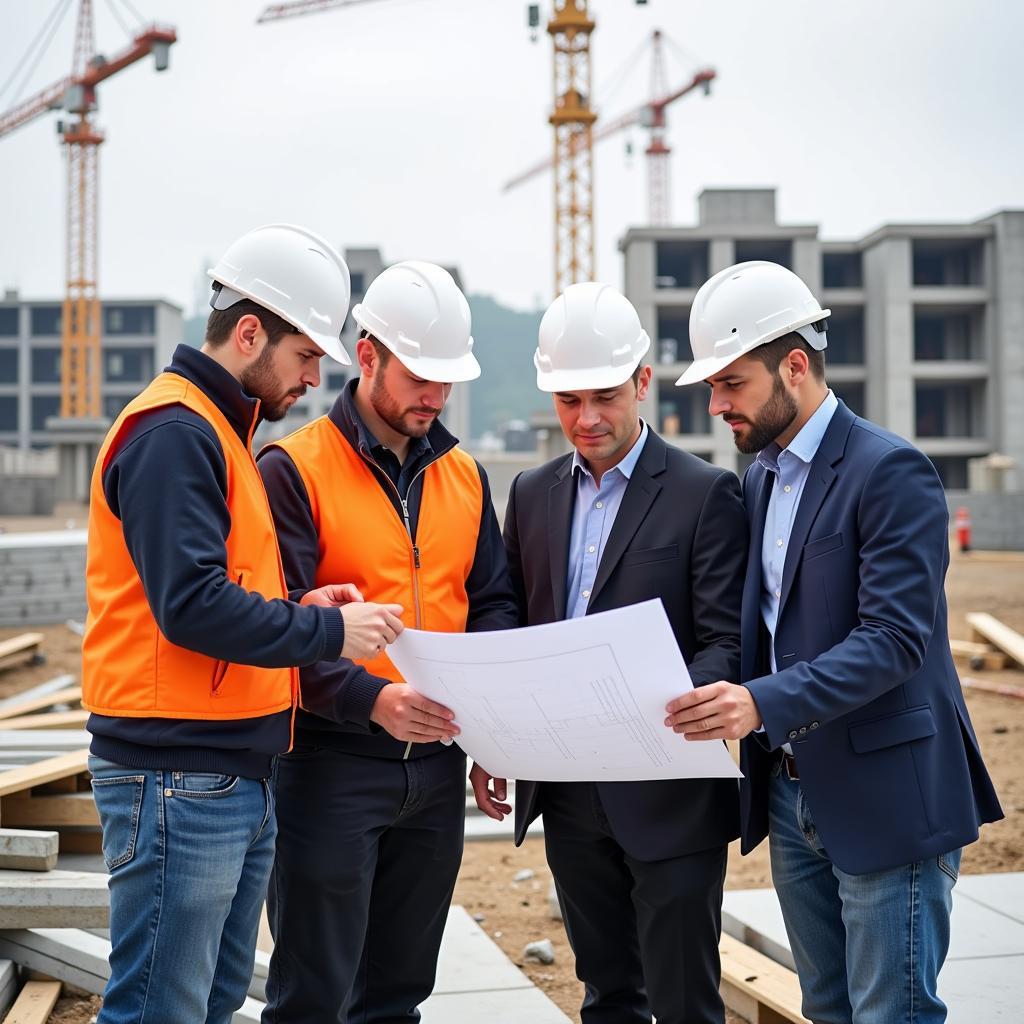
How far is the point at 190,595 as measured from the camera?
217 centimetres

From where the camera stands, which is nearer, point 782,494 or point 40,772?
point 782,494

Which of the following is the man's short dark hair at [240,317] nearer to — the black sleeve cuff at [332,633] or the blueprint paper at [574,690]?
the black sleeve cuff at [332,633]

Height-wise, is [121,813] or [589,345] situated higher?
[589,345]

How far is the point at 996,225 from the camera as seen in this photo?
1766 inches

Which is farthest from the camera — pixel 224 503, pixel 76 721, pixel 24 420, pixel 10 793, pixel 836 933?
pixel 24 420

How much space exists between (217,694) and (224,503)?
0.40 metres

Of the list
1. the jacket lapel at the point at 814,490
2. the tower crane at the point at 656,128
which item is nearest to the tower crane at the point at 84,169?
the tower crane at the point at 656,128

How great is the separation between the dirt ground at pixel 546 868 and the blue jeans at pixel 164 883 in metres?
1.82

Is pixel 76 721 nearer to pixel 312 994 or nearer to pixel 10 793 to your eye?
pixel 10 793

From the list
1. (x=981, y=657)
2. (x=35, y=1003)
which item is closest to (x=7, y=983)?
(x=35, y=1003)

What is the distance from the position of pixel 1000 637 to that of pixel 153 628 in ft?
35.5

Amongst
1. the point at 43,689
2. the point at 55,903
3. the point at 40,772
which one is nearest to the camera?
the point at 55,903

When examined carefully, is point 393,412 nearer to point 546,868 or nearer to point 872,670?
point 872,670

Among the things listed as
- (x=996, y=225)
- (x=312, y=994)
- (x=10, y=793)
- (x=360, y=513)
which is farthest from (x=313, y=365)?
(x=996, y=225)
